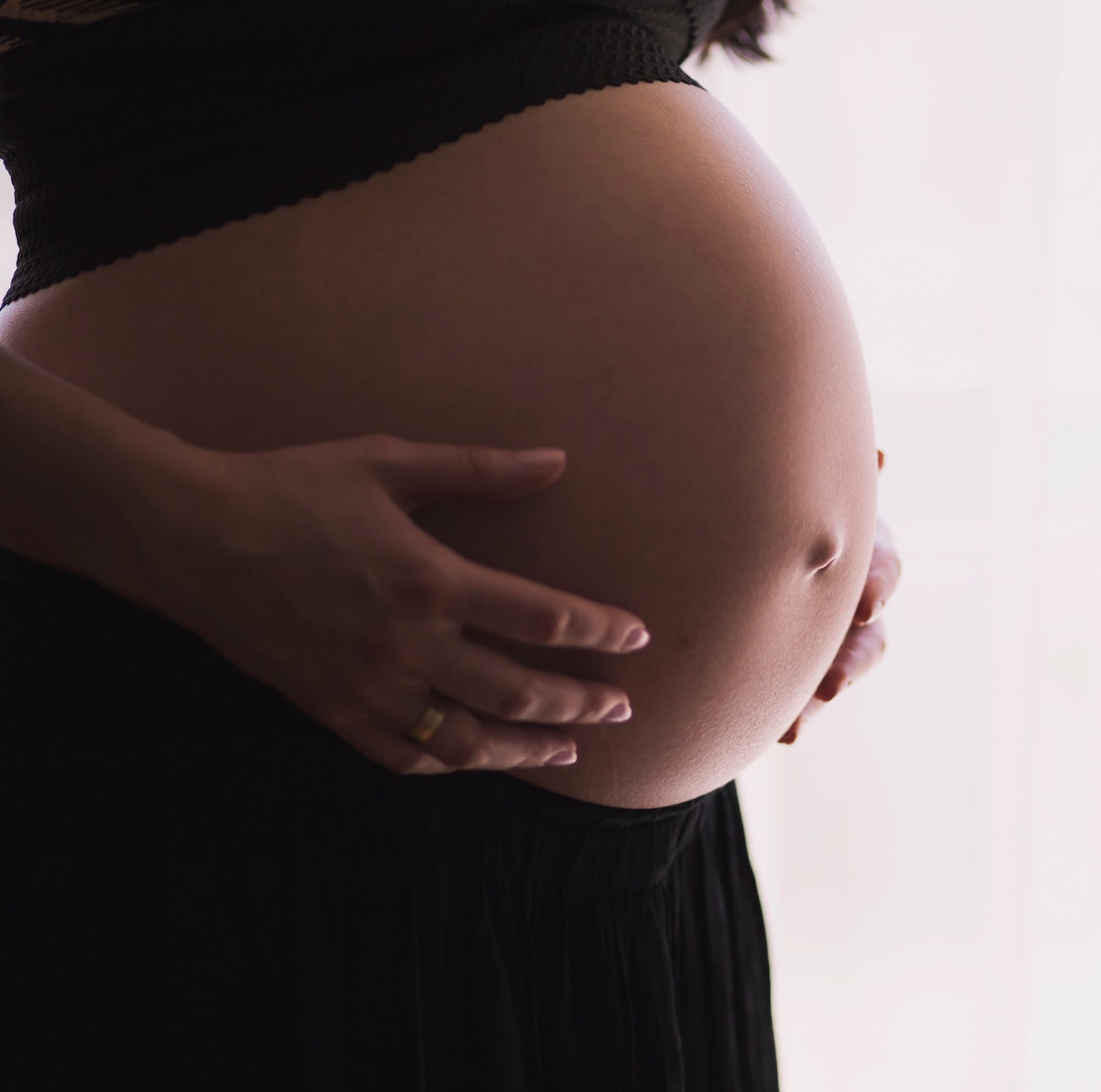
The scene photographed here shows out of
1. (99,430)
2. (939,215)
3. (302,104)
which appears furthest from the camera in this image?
(939,215)

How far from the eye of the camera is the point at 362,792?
528 mm

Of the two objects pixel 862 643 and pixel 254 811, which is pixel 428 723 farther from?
pixel 862 643

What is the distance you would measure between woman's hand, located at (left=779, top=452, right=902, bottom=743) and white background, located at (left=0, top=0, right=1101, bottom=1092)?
2.62 feet

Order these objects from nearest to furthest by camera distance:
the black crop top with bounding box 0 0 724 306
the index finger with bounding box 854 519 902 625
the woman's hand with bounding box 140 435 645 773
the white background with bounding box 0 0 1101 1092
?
the woman's hand with bounding box 140 435 645 773 → the black crop top with bounding box 0 0 724 306 → the index finger with bounding box 854 519 902 625 → the white background with bounding box 0 0 1101 1092

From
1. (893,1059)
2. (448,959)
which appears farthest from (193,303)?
(893,1059)

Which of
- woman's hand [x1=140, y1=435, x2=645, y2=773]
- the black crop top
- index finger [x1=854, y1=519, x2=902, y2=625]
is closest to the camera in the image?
woman's hand [x1=140, y1=435, x2=645, y2=773]

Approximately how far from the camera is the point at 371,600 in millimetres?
412

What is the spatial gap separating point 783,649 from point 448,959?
0.27 m

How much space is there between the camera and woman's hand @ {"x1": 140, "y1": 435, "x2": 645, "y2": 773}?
41 cm

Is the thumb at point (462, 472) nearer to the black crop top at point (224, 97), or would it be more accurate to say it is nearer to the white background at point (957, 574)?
the black crop top at point (224, 97)

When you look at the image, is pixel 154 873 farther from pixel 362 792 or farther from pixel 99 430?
pixel 99 430

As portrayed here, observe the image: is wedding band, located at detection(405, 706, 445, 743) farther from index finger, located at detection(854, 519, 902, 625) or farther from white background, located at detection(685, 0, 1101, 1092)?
white background, located at detection(685, 0, 1101, 1092)

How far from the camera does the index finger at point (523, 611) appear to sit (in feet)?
1.38

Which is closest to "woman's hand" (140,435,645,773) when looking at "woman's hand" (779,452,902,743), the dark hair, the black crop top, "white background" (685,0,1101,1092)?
the black crop top
